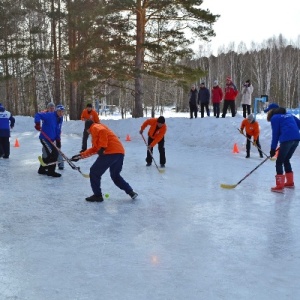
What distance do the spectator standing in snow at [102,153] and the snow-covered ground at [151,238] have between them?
0.97 ft

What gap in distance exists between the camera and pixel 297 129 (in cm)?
655

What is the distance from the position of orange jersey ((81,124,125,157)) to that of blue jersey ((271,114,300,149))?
2.62m

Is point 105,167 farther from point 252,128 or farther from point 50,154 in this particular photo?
point 252,128

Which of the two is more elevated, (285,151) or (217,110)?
(217,110)

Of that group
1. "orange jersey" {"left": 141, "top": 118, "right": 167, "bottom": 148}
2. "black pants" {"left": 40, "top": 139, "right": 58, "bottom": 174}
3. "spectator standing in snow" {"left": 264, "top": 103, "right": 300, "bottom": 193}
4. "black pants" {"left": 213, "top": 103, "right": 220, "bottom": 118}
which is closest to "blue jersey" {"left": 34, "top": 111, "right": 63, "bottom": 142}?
"black pants" {"left": 40, "top": 139, "right": 58, "bottom": 174}

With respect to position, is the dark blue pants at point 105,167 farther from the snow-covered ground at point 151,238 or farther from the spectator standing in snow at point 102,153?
the snow-covered ground at point 151,238

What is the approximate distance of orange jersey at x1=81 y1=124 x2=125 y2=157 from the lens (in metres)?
5.44

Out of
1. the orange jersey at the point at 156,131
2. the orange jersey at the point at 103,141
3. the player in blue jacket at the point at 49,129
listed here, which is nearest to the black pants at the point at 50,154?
the player in blue jacket at the point at 49,129

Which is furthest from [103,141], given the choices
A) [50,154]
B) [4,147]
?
[4,147]

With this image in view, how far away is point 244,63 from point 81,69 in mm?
32508

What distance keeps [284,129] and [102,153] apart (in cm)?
303

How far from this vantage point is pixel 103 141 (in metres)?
5.44

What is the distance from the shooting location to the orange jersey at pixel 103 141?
5441 mm

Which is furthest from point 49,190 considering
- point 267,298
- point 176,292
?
point 267,298
